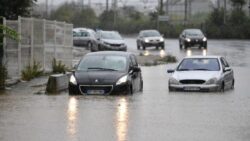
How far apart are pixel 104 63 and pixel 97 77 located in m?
1.33

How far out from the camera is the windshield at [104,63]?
2292 cm

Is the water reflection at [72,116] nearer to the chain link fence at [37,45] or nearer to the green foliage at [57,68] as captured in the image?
the chain link fence at [37,45]

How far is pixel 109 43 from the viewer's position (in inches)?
2064

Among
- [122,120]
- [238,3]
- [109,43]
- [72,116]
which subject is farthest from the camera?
[238,3]

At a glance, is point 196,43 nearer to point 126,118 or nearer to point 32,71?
point 32,71

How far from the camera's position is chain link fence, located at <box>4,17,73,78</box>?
2795cm

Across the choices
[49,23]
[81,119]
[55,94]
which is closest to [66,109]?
[81,119]

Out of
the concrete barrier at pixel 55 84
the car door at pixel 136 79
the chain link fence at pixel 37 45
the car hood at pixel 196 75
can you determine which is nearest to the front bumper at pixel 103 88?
the car door at pixel 136 79

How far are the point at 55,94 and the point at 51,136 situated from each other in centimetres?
1022

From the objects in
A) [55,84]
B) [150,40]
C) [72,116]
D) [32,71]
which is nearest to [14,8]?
[32,71]

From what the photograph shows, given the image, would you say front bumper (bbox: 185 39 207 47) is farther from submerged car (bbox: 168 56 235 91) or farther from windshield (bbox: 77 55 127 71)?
windshield (bbox: 77 55 127 71)

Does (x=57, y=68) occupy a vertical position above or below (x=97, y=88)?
above

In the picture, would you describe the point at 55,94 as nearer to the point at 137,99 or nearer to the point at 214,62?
the point at 137,99

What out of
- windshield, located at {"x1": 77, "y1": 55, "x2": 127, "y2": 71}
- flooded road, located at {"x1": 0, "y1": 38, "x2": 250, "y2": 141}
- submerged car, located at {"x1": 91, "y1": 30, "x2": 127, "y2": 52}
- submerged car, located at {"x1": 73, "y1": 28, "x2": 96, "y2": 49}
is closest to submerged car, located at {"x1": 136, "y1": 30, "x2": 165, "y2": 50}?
submerged car, located at {"x1": 73, "y1": 28, "x2": 96, "y2": 49}
